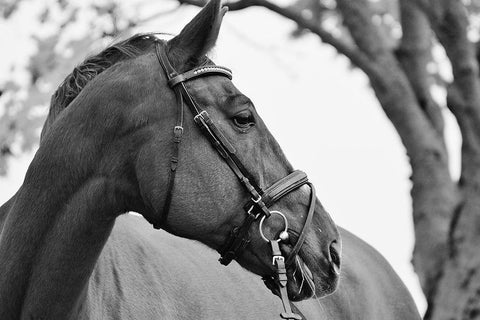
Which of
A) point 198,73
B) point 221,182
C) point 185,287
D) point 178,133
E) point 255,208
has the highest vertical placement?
point 198,73

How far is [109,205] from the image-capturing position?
387 centimetres

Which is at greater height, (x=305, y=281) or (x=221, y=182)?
(x=221, y=182)

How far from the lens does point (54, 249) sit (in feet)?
12.7

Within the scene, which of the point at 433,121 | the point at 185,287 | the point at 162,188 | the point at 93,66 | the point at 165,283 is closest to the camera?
the point at 162,188

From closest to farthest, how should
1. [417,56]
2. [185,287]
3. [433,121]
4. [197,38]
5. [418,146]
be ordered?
1. [197,38]
2. [185,287]
3. [418,146]
4. [433,121]
5. [417,56]

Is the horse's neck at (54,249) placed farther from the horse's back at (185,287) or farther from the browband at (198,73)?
the browband at (198,73)

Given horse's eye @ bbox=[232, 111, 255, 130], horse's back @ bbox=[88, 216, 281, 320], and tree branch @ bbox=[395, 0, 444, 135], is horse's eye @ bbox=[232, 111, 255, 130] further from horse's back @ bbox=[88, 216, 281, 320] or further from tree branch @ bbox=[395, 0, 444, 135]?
tree branch @ bbox=[395, 0, 444, 135]

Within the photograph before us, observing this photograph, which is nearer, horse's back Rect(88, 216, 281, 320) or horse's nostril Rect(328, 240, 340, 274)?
horse's nostril Rect(328, 240, 340, 274)

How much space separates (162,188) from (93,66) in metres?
0.74

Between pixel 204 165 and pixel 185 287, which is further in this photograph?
pixel 185 287

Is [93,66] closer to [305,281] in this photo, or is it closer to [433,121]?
[305,281]

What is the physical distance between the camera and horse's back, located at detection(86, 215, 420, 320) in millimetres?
4316

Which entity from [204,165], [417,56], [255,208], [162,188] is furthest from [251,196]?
[417,56]

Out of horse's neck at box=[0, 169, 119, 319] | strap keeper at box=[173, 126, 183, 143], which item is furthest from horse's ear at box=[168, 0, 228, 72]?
horse's neck at box=[0, 169, 119, 319]
